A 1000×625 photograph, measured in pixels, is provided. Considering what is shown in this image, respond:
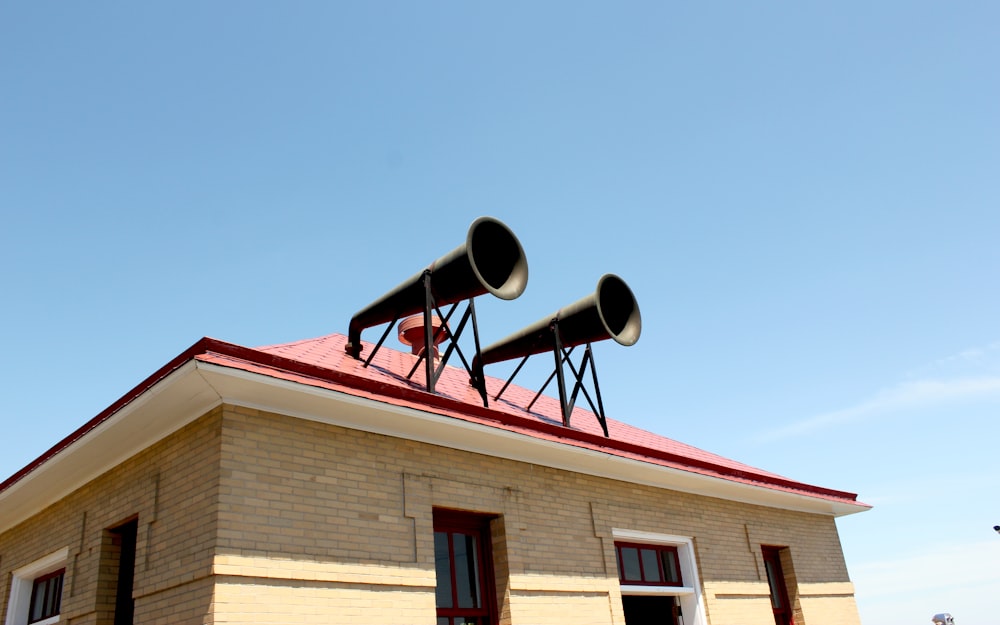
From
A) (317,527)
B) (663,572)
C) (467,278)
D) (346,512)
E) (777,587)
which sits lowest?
(777,587)

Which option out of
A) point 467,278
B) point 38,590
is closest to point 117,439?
point 38,590

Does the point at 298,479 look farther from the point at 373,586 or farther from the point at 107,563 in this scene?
the point at 107,563

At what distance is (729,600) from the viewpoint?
11961mm

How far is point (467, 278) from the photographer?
10562 millimetres

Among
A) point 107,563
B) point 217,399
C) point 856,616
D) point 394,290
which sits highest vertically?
point 394,290

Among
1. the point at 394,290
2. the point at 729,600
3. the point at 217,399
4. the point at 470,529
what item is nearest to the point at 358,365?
the point at 394,290

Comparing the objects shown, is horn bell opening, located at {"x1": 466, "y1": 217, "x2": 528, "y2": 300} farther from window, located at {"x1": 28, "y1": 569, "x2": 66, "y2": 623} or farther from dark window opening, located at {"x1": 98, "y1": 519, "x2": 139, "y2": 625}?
window, located at {"x1": 28, "y1": 569, "x2": 66, "y2": 623}

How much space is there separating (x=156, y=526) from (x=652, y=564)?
22.6 feet

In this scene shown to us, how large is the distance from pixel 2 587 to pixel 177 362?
6588 millimetres

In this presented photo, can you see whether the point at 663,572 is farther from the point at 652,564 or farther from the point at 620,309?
the point at 620,309

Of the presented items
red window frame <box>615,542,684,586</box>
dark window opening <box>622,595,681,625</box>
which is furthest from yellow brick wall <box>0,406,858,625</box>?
dark window opening <box>622,595,681,625</box>

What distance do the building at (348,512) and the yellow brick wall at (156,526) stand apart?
3cm

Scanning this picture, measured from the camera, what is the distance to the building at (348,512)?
7.25 m

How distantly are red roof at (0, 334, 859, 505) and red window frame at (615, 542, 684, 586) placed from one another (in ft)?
4.23
